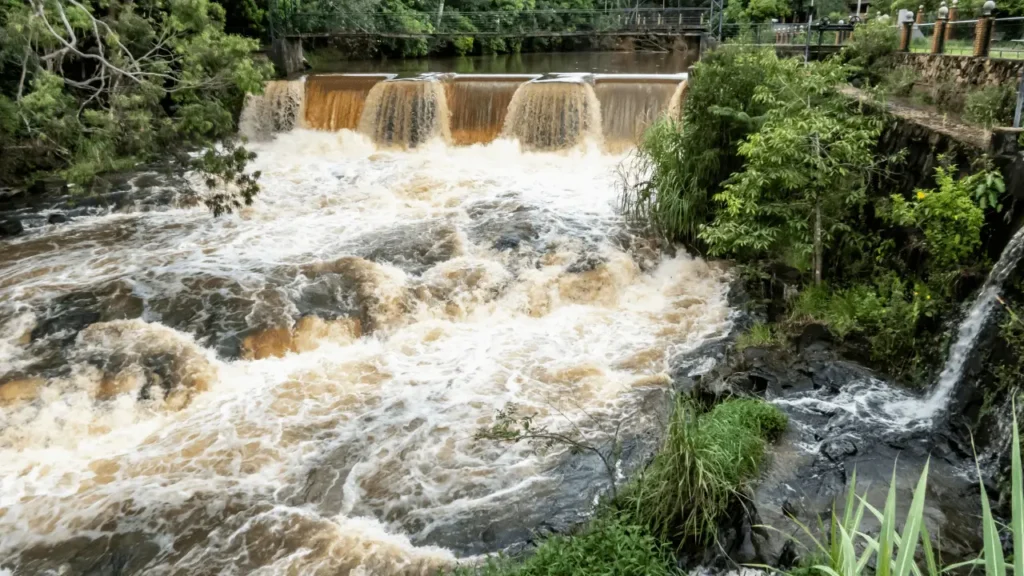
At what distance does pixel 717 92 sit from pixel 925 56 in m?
4.72

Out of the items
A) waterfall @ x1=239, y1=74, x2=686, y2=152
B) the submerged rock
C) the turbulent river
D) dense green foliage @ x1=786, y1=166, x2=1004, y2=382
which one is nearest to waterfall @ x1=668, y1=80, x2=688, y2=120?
waterfall @ x1=239, y1=74, x2=686, y2=152

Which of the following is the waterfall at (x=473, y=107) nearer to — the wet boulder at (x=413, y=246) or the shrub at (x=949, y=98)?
the wet boulder at (x=413, y=246)

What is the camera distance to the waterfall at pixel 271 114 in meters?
15.7

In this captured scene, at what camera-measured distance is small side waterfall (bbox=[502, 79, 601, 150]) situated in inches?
537

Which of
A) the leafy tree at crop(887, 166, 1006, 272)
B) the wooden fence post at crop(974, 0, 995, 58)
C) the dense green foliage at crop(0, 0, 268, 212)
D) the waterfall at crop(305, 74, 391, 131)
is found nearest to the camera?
the leafy tree at crop(887, 166, 1006, 272)

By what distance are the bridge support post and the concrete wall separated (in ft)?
51.2

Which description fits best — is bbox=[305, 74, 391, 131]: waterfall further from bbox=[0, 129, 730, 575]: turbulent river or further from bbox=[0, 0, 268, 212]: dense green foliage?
bbox=[0, 0, 268, 212]: dense green foliage

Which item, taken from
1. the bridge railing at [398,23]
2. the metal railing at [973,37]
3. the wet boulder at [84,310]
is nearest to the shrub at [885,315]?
the metal railing at [973,37]

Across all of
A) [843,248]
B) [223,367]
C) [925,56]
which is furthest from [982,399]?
[925,56]

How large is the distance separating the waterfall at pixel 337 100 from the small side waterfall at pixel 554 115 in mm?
3546

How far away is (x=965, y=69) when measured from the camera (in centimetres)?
927

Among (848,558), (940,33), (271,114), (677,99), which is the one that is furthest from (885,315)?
(271,114)

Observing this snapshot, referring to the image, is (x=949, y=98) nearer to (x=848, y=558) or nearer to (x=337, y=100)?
(x=848, y=558)

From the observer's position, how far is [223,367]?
23.4 ft
